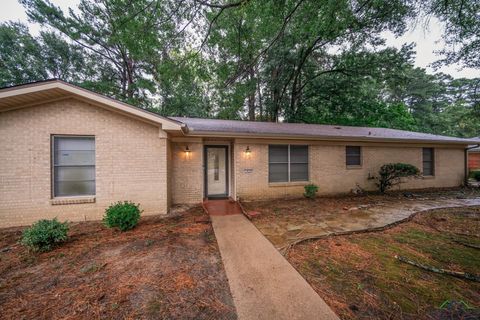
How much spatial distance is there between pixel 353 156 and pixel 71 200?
35.6 feet

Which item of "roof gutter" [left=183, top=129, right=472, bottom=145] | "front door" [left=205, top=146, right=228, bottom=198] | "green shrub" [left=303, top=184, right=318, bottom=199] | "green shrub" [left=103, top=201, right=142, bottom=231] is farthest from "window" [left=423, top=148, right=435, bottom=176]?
"green shrub" [left=103, top=201, right=142, bottom=231]

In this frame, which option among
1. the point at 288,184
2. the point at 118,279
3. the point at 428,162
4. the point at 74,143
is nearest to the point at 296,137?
the point at 288,184

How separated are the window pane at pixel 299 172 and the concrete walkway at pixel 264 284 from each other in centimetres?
428

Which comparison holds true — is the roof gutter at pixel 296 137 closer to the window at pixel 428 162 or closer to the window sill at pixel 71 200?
the window at pixel 428 162

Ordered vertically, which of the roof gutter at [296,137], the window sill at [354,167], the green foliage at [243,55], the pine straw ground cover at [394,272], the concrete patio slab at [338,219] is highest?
the green foliage at [243,55]

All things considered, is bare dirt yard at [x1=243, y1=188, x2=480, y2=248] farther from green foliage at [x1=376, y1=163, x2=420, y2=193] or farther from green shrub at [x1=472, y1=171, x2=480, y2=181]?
green shrub at [x1=472, y1=171, x2=480, y2=181]

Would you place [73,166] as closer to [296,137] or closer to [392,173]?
[296,137]

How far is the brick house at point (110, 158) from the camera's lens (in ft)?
15.0

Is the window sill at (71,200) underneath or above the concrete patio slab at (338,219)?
above

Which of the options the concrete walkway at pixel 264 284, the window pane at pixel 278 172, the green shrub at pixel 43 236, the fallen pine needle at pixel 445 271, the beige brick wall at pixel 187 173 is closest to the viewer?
the concrete walkway at pixel 264 284

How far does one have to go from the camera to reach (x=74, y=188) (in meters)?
4.99

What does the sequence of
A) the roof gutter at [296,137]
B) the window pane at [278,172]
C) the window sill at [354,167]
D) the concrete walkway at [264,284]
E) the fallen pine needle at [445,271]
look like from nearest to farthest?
the concrete walkway at [264,284]
the fallen pine needle at [445,271]
the roof gutter at [296,137]
the window pane at [278,172]
the window sill at [354,167]

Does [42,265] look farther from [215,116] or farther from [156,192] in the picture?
[215,116]

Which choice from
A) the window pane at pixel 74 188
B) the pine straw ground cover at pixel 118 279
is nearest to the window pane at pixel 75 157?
the window pane at pixel 74 188
